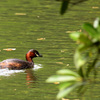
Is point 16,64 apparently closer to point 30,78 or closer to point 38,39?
point 30,78

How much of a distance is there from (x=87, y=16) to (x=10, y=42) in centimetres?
604

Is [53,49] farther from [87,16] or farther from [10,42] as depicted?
[87,16]

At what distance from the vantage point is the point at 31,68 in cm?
1160

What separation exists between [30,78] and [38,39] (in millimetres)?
4364

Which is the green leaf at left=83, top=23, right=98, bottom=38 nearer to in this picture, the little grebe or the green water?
the green water

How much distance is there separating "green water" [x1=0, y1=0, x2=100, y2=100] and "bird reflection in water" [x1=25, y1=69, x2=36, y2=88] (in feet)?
0.05

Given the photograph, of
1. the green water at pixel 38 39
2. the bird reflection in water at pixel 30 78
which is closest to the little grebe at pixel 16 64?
the bird reflection in water at pixel 30 78

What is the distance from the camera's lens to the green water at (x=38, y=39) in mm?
8733

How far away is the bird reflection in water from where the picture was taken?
9.55 m

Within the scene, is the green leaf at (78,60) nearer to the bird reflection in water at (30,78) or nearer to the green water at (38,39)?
the green water at (38,39)

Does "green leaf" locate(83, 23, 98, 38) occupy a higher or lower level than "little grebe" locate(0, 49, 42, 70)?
higher

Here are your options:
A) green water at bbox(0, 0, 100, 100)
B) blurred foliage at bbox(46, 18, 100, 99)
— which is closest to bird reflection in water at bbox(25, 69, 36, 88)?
green water at bbox(0, 0, 100, 100)

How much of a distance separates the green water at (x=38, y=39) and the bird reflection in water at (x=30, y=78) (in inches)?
0.6

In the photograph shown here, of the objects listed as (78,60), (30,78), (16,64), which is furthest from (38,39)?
(78,60)
